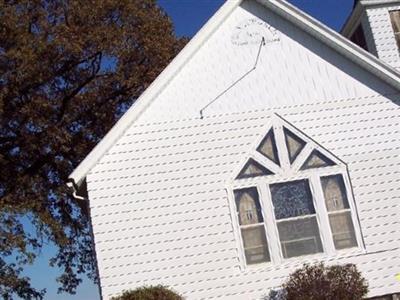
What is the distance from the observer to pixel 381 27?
18.6 m

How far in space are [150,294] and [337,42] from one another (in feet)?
22.9

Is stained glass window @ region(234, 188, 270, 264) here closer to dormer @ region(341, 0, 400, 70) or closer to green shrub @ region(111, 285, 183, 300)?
green shrub @ region(111, 285, 183, 300)

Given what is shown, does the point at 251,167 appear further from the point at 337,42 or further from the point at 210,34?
the point at 337,42

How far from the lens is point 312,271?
13.4m

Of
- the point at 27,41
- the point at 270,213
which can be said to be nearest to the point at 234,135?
the point at 270,213

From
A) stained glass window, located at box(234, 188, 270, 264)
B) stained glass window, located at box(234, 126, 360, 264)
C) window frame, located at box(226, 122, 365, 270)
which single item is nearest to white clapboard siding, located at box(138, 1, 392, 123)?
window frame, located at box(226, 122, 365, 270)

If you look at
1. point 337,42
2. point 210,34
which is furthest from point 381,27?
point 210,34

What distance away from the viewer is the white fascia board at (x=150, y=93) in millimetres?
14164

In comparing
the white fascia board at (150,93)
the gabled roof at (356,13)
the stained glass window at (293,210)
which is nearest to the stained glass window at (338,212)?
the stained glass window at (293,210)

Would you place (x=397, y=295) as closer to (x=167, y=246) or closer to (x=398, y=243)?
(x=398, y=243)

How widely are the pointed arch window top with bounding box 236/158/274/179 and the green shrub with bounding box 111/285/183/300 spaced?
3.04m

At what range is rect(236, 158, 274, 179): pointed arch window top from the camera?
14578 millimetres

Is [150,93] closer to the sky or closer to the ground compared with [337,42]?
closer to the ground

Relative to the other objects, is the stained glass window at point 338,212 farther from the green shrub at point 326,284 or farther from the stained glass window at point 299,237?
the green shrub at point 326,284
